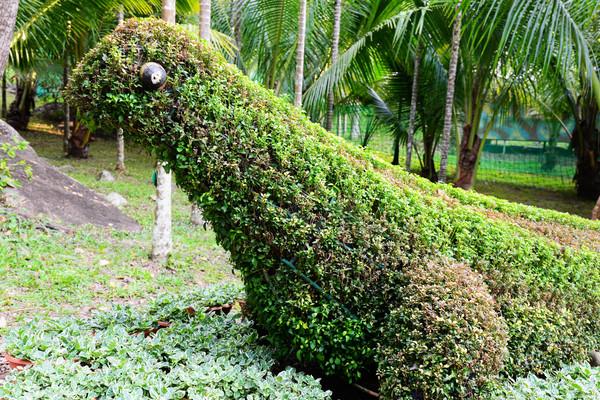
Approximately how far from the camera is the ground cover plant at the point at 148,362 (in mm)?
2535

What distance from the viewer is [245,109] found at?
9.76 feet

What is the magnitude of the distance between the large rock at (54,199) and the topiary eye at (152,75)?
458 centimetres

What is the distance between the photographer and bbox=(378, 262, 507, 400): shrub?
9.05 feet

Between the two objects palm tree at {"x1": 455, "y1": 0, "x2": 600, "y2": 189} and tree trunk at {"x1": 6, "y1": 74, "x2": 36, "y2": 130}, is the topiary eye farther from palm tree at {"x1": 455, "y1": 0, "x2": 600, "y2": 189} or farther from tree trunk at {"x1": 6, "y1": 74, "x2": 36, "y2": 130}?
tree trunk at {"x1": 6, "y1": 74, "x2": 36, "y2": 130}

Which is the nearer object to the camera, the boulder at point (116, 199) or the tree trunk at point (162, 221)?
the tree trunk at point (162, 221)

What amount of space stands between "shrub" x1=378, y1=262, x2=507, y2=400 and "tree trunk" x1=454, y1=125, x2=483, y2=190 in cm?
714

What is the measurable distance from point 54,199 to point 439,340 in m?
6.10


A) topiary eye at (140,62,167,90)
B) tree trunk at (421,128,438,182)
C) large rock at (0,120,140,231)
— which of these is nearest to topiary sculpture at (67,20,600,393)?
topiary eye at (140,62,167,90)

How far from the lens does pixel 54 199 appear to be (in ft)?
23.5

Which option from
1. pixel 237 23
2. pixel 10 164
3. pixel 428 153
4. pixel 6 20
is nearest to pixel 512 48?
pixel 6 20

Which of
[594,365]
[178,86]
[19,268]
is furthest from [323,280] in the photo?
[19,268]

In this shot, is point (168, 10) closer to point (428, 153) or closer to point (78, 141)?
point (78, 141)

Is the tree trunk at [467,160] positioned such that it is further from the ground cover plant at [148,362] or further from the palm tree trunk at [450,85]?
the ground cover plant at [148,362]

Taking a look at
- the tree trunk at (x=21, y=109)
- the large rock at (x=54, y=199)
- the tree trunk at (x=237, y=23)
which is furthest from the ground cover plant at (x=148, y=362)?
the tree trunk at (x=21, y=109)
